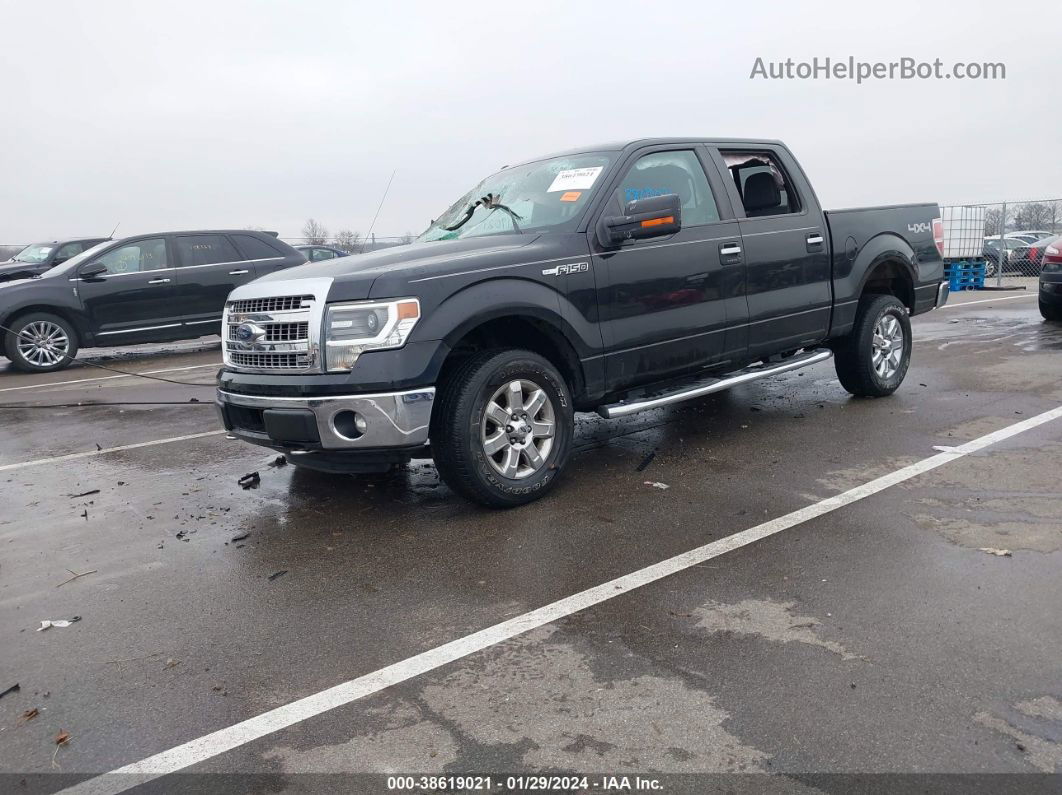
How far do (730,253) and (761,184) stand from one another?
91 cm

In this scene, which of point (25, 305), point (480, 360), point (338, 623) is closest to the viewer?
point (338, 623)

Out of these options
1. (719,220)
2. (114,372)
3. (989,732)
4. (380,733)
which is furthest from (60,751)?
(114,372)

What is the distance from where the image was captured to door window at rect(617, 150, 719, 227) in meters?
5.39

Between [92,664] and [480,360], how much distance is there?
2235mm

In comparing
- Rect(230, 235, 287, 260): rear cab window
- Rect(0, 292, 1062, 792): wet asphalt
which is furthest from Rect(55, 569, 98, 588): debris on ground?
Rect(230, 235, 287, 260): rear cab window

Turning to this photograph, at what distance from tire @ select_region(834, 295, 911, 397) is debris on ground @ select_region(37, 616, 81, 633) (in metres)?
5.60

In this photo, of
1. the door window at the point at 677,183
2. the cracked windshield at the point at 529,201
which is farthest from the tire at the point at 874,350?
the cracked windshield at the point at 529,201

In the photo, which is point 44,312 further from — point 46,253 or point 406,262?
point 406,262

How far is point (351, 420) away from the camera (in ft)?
14.1

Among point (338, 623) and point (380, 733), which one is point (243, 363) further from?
point (380, 733)

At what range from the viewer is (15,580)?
4.09 meters

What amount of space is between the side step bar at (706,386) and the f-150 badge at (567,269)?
84 centimetres

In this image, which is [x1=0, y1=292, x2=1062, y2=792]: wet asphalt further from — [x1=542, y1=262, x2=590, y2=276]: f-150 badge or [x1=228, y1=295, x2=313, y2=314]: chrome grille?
[x1=542, y1=262, x2=590, y2=276]: f-150 badge

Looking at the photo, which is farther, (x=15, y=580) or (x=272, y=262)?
(x=272, y=262)
